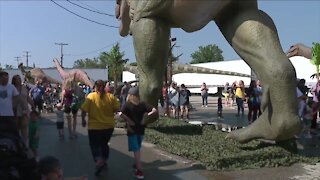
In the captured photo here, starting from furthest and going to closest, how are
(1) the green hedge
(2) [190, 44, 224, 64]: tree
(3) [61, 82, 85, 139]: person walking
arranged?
(2) [190, 44, 224, 64]: tree
(3) [61, 82, 85, 139]: person walking
(1) the green hedge

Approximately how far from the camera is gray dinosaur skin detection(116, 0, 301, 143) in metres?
7.32

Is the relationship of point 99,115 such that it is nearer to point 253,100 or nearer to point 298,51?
point 253,100

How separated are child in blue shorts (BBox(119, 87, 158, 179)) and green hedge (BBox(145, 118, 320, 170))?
1.17 m

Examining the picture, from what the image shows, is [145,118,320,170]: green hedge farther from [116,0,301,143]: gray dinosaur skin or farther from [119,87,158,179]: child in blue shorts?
[119,87,158,179]: child in blue shorts

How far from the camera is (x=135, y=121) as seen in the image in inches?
273

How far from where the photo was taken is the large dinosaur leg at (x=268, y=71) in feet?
23.9

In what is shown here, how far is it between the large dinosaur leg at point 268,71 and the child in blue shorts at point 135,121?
1868 millimetres

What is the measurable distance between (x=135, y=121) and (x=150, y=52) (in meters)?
1.84

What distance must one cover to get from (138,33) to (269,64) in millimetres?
2438

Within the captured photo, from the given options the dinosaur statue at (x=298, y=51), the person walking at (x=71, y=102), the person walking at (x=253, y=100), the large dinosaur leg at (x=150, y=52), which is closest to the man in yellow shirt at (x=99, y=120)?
the large dinosaur leg at (x=150, y=52)

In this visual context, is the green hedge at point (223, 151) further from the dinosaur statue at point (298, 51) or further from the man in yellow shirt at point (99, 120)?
the dinosaur statue at point (298, 51)

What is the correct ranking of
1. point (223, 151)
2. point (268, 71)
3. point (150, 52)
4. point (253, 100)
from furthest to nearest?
point (253, 100) < point (150, 52) < point (223, 151) < point (268, 71)

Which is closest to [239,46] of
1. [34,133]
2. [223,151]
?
[223,151]

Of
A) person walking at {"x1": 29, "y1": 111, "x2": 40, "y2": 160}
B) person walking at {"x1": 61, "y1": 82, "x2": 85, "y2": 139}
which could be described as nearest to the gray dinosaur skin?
person walking at {"x1": 29, "y1": 111, "x2": 40, "y2": 160}
